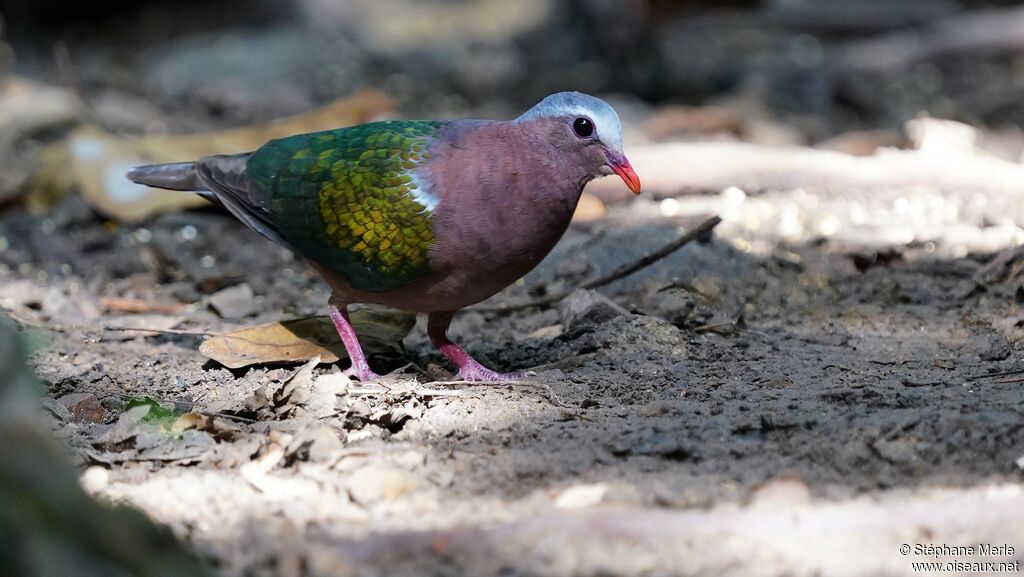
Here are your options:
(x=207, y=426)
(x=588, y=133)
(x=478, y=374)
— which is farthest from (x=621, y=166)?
(x=207, y=426)

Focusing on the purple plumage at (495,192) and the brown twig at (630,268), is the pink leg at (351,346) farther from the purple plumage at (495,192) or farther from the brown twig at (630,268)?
the brown twig at (630,268)

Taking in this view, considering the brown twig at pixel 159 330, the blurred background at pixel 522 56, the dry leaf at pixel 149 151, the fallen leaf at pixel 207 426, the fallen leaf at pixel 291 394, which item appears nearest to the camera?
the fallen leaf at pixel 207 426

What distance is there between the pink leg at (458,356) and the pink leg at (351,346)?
296mm

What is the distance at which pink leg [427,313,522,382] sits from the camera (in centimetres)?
457

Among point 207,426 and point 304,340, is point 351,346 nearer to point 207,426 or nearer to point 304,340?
point 304,340

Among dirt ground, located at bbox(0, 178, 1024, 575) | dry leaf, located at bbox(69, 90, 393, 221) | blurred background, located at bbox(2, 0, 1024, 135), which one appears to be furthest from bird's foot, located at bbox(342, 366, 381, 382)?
blurred background, located at bbox(2, 0, 1024, 135)

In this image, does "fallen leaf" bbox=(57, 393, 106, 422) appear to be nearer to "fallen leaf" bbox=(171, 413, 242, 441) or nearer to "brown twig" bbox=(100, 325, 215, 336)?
"fallen leaf" bbox=(171, 413, 242, 441)

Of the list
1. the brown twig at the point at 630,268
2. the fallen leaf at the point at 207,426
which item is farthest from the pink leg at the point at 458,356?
the fallen leaf at the point at 207,426

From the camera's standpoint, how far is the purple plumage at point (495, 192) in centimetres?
424

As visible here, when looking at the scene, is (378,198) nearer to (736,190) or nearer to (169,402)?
(169,402)

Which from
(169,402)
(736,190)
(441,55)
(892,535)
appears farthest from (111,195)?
(441,55)

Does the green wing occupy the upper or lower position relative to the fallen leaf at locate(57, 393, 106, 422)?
upper

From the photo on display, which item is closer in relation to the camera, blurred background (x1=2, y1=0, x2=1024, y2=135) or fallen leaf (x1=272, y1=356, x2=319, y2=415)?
fallen leaf (x1=272, y1=356, x2=319, y2=415)

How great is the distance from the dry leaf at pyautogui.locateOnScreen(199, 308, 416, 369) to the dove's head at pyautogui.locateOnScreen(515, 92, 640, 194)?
1.21 m
